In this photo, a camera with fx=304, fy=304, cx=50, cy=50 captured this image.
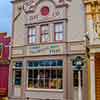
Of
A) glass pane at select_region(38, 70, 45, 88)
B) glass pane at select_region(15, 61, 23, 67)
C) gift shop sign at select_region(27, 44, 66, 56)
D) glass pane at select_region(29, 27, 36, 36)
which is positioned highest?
glass pane at select_region(29, 27, 36, 36)

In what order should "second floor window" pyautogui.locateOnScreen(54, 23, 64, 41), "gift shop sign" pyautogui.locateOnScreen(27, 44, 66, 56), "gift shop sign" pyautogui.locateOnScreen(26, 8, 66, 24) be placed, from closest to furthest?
"gift shop sign" pyautogui.locateOnScreen(27, 44, 66, 56) < "second floor window" pyautogui.locateOnScreen(54, 23, 64, 41) < "gift shop sign" pyautogui.locateOnScreen(26, 8, 66, 24)

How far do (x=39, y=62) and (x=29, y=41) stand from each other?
221cm

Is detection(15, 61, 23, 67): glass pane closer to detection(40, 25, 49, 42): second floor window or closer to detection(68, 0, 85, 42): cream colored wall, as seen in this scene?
detection(40, 25, 49, 42): second floor window

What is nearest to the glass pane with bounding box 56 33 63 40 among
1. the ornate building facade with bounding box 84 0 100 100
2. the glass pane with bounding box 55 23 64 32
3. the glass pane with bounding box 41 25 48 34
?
the glass pane with bounding box 55 23 64 32

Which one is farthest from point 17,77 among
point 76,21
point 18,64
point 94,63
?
point 94,63

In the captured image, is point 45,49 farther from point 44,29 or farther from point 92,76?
point 92,76

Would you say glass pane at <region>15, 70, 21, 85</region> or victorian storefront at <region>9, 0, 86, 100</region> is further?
glass pane at <region>15, 70, 21, 85</region>

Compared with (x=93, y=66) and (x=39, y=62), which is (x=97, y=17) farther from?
(x=39, y=62)

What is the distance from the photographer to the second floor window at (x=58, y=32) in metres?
23.9

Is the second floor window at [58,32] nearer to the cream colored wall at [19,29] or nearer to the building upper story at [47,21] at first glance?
the building upper story at [47,21]

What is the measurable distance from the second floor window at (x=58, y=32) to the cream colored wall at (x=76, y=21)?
702mm

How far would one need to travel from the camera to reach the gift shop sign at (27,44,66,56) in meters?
23.5

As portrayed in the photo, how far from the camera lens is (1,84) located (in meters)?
27.3

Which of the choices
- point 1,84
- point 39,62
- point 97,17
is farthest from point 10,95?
point 97,17
